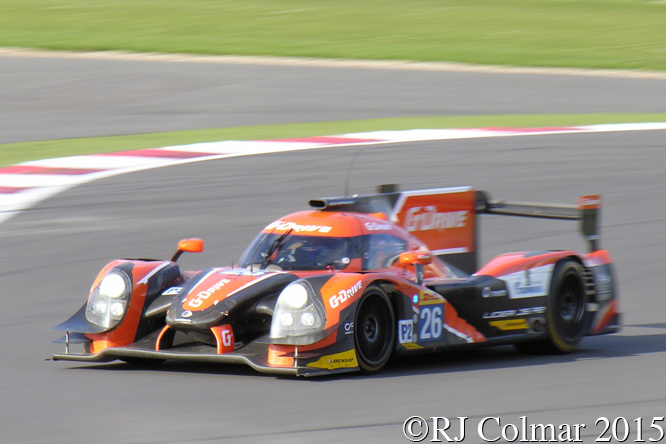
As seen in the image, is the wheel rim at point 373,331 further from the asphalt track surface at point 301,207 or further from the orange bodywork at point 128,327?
the orange bodywork at point 128,327

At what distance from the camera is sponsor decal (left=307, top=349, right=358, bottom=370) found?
6.79 m

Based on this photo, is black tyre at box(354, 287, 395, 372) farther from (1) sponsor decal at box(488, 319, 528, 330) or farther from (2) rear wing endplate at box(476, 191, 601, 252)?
(2) rear wing endplate at box(476, 191, 601, 252)

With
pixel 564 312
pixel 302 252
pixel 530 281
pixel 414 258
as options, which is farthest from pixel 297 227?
pixel 564 312

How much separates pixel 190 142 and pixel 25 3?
78.9 feet

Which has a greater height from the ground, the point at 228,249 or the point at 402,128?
the point at 402,128

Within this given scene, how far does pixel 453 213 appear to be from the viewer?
9.13 m

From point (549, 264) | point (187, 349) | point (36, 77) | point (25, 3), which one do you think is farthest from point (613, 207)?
point (25, 3)

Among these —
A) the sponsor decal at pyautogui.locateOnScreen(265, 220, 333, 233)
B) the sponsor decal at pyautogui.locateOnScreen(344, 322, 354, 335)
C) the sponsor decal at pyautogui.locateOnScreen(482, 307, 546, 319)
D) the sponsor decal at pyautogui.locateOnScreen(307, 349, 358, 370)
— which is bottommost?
the sponsor decal at pyautogui.locateOnScreen(307, 349, 358, 370)

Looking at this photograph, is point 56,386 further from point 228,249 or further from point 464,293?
point 228,249

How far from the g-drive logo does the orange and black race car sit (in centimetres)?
1

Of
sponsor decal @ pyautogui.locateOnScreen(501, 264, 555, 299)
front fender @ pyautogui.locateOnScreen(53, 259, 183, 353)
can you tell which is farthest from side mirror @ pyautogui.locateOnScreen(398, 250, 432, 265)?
front fender @ pyautogui.locateOnScreen(53, 259, 183, 353)

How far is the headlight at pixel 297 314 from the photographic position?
678 cm

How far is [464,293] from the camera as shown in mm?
7805

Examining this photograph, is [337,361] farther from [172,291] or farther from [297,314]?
[172,291]
